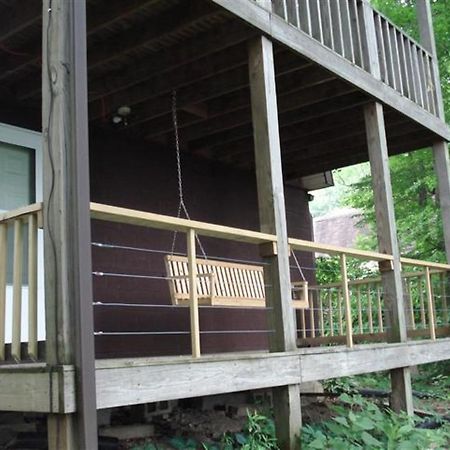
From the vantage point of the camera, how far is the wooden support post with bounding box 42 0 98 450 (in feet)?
11.7

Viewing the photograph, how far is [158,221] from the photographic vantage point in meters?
4.42

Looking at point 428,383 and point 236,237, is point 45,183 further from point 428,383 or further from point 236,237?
point 428,383

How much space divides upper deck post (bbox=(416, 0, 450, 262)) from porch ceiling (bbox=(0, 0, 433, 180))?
0.30m

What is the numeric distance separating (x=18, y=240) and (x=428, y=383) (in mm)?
9531

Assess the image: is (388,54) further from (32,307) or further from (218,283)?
(32,307)

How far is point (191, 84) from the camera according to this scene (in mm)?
7055

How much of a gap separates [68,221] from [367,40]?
16.1 feet

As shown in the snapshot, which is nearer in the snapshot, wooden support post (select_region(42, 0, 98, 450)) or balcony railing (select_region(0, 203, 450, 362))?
wooden support post (select_region(42, 0, 98, 450))

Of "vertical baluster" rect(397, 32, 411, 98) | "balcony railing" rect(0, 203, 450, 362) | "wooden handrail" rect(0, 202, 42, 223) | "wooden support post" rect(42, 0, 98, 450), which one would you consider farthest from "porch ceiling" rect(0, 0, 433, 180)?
"wooden handrail" rect(0, 202, 42, 223)

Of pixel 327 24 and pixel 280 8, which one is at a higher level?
pixel 327 24

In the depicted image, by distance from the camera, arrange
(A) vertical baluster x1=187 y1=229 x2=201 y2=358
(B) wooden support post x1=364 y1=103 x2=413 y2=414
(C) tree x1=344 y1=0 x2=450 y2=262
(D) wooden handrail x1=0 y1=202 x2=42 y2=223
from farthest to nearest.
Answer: (C) tree x1=344 y1=0 x2=450 y2=262 < (B) wooden support post x1=364 y1=103 x2=413 y2=414 < (A) vertical baluster x1=187 y1=229 x2=201 y2=358 < (D) wooden handrail x1=0 y1=202 x2=42 y2=223

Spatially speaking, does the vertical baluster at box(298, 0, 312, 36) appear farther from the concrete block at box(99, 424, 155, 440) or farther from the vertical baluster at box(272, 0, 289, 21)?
the concrete block at box(99, 424, 155, 440)

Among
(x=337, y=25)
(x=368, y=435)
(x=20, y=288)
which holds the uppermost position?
(x=337, y=25)

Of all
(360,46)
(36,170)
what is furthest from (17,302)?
(360,46)
